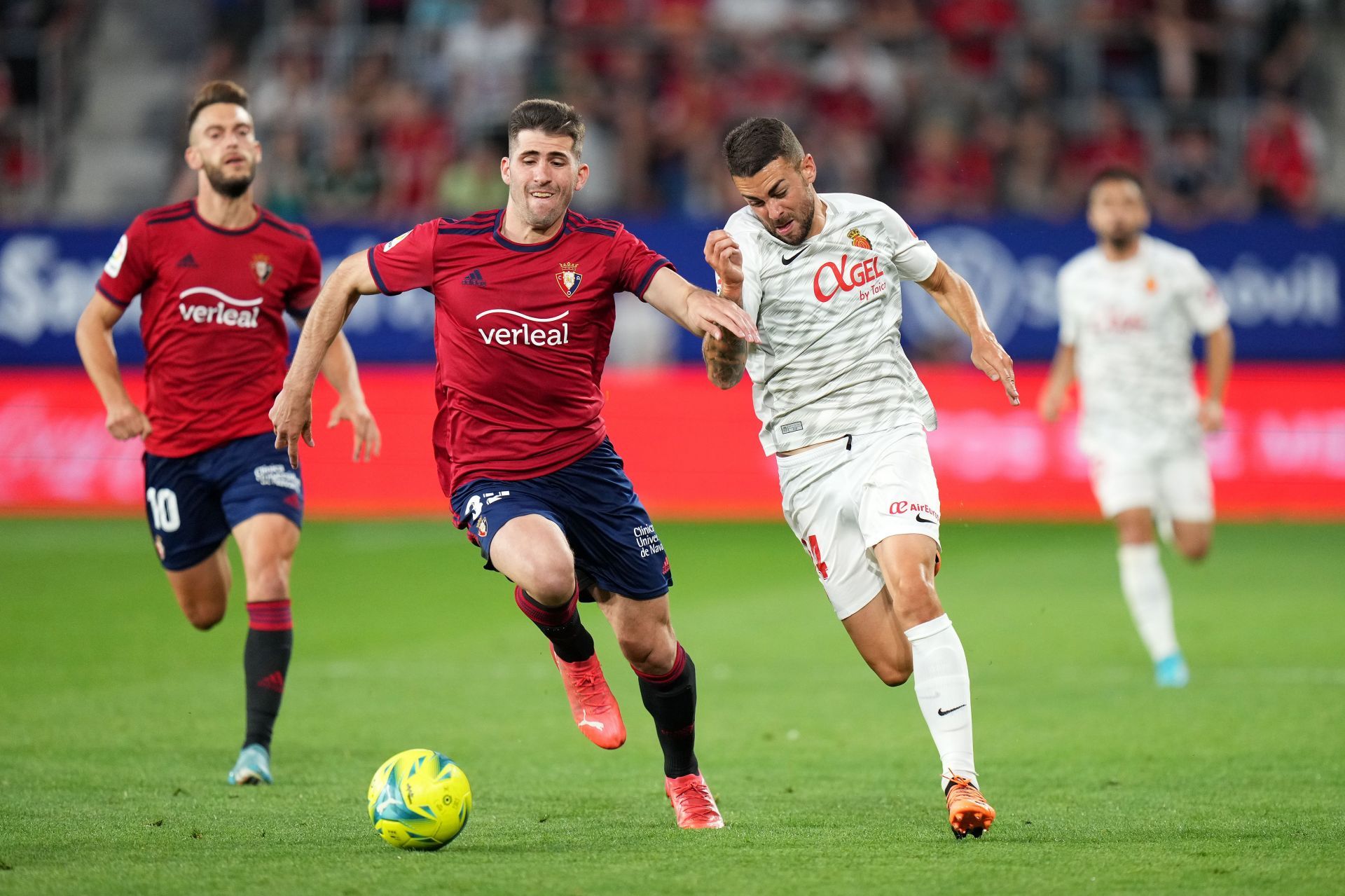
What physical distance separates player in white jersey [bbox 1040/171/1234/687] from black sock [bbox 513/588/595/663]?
4.57 m

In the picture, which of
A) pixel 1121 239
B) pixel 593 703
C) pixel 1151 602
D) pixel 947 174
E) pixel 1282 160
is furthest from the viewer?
pixel 947 174

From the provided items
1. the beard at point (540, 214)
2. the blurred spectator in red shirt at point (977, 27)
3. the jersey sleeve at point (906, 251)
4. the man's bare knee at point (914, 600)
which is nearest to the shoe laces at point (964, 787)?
the man's bare knee at point (914, 600)

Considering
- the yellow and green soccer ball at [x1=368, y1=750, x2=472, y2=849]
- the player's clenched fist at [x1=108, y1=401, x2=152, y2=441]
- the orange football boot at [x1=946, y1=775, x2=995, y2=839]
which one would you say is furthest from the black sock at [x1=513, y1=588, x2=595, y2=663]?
the player's clenched fist at [x1=108, y1=401, x2=152, y2=441]

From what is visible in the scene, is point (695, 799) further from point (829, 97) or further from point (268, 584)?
point (829, 97)

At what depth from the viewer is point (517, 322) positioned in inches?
244

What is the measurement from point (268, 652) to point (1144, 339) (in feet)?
18.3

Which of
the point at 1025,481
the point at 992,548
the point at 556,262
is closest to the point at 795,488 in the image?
the point at 556,262

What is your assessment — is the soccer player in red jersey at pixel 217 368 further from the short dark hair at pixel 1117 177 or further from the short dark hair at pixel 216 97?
the short dark hair at pixel 1117 177

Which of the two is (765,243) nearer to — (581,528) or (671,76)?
(581,528)

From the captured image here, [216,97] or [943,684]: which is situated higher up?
[216,97]

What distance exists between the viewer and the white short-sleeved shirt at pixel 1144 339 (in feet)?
33.6

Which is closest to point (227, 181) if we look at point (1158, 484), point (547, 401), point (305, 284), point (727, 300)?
point (305, 284)

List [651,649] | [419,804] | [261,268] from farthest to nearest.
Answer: [261,268]
[651,649]
[419,804]

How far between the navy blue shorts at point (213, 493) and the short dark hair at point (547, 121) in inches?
80.3
